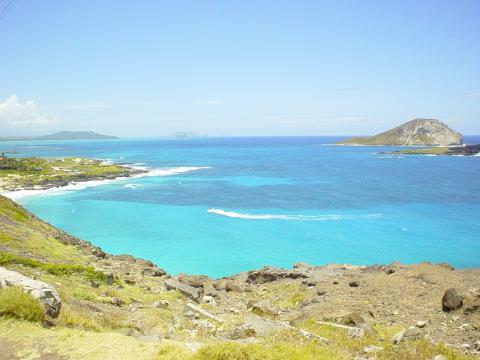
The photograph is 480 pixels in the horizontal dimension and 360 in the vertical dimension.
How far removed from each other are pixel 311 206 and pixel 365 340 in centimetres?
5305

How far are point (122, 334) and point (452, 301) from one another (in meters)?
14.9

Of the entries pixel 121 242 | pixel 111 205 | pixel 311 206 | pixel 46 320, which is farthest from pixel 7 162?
pixel 46 320

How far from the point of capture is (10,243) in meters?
23.9

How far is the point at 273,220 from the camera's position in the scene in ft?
184

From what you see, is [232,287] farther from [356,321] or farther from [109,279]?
[356,321]

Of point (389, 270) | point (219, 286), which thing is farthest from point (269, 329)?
point (389, 270)

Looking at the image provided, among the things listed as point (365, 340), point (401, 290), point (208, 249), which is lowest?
point (208, 249)

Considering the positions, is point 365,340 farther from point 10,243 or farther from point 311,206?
point 311,206

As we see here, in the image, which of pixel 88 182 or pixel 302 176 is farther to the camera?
pixel 302 176

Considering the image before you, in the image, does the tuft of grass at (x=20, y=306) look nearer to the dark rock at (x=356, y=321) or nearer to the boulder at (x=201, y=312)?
the boulder at (x=201, y=312)

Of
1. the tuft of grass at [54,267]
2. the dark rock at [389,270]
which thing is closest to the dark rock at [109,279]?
the tuft of grass at [54,267]

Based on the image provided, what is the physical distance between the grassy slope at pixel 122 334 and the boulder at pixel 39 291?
379 mm

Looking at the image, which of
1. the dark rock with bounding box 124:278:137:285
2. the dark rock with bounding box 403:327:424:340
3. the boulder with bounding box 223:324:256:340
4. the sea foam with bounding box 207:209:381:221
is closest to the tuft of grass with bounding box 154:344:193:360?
the boulder with bounding box 223:324:256:340

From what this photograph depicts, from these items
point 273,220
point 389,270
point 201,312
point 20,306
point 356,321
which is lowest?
point 273,220
